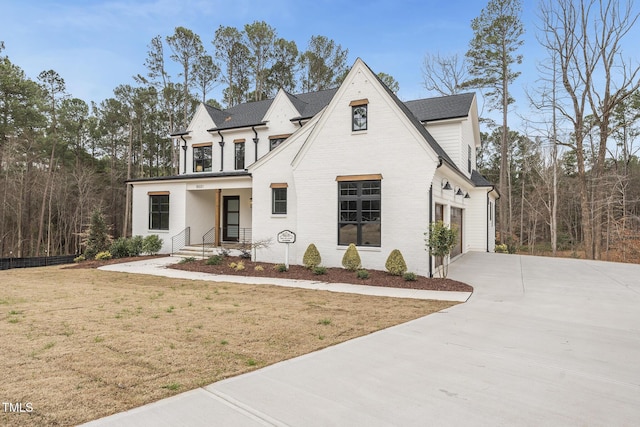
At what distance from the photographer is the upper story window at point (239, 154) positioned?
19728 millimetres

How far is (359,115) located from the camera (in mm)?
12383

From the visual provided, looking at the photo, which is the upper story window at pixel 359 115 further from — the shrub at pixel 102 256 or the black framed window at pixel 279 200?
the shrub at pixel 102 256

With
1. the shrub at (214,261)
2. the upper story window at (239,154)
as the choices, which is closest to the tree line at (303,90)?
the upper story window at (239,154)

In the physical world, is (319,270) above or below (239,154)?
below

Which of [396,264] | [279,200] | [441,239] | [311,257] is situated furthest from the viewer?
[279,200]

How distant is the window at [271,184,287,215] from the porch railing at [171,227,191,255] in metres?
6.19

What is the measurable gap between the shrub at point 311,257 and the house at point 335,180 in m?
0.40

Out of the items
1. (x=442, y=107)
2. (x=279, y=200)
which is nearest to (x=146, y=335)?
(x=279, y=200)

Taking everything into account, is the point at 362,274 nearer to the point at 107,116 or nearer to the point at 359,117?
the point at 359,117

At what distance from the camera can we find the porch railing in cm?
1794

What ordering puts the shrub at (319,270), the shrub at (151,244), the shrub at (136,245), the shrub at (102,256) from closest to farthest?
the shrub at (319,270) → the shrub at (102,256) → the shrub at (136,245) → the shrub at (151,244)

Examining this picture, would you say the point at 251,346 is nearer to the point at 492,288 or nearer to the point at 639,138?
the point at 492,288

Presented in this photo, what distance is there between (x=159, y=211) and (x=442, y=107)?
51.5ft

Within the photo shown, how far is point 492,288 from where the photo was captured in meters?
9.85
